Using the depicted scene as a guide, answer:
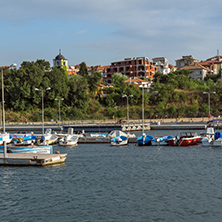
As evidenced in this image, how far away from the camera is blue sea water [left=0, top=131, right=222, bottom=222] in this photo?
1870 centimetres

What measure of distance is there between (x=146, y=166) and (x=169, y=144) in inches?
549

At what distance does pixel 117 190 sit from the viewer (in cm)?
2369

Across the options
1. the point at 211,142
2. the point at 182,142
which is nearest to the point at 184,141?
the point at 182,142

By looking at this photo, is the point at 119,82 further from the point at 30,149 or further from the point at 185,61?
the point at 30,149

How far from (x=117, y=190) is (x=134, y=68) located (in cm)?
11139

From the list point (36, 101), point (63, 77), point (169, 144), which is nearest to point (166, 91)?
point (63, 77)

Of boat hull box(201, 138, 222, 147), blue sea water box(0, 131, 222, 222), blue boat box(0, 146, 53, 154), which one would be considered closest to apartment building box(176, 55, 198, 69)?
boat hull box(201, 138, 222, 147)

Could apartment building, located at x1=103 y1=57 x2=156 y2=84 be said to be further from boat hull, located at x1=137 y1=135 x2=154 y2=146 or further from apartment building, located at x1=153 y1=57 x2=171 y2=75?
boat hull, located at x1=137 y1=135 x2=154 y2=146

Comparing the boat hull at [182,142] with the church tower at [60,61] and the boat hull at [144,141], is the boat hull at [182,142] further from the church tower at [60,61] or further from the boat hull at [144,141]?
the church tower at [60,61]

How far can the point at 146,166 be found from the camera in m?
32.8

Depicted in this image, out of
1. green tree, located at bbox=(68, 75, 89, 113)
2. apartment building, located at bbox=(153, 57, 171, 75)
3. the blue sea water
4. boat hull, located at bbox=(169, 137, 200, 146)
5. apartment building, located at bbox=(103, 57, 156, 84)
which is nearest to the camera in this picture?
the blue sea water

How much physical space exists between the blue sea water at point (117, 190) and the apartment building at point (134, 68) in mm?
94881

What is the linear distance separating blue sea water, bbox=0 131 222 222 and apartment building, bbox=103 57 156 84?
94881 millimetres

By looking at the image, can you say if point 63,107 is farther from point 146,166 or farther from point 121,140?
point 146,166
